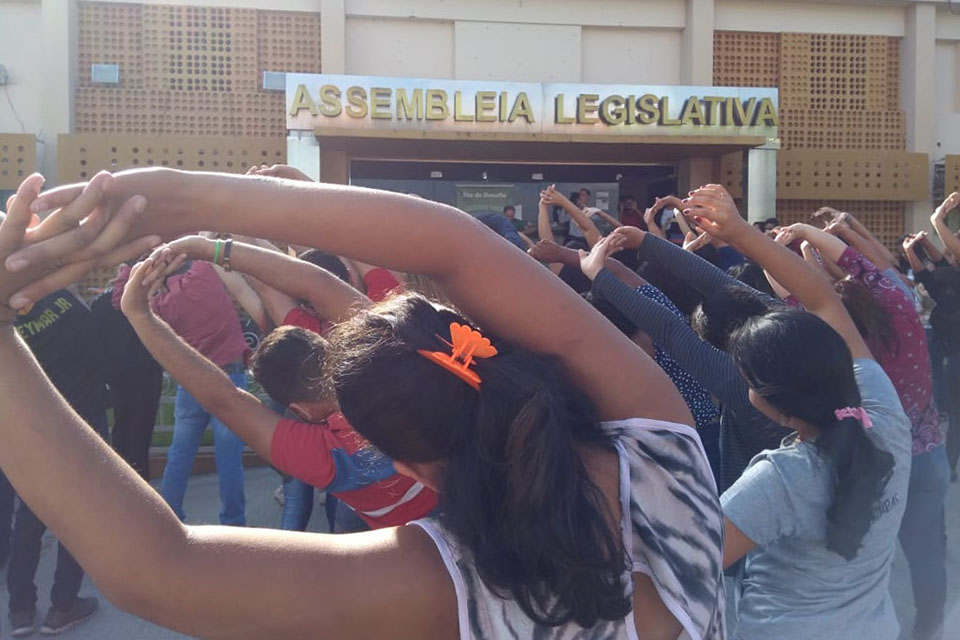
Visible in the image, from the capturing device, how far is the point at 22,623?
4.12 meters

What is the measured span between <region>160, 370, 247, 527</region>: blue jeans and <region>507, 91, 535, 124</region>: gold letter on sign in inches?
271

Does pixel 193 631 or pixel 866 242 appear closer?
pixel 193 631

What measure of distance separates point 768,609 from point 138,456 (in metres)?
4.22

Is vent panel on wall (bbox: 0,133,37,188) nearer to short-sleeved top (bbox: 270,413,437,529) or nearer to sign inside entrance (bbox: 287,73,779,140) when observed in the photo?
sign inside entrance (bbox: 287,73,779,140)

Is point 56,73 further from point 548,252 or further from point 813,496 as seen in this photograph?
point 813,496

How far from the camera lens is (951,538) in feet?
17.8

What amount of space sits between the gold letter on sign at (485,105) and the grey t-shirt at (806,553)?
29.6 ft

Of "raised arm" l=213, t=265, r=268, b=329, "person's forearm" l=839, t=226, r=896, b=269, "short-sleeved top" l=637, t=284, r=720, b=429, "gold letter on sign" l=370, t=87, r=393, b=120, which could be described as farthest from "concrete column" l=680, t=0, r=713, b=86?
"short-sleeved top" l=637, t=284, r=720, b=429

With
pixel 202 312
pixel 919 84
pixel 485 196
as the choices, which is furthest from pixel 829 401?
pixel 919 84

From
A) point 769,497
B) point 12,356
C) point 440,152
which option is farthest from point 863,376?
point 440,152

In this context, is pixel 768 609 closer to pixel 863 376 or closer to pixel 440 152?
pixel 863 376

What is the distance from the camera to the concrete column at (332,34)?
11625 mm

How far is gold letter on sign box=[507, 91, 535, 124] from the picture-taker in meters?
10.7

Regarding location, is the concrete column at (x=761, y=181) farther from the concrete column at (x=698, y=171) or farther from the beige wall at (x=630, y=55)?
the beige wall at (x=630, y=55)
